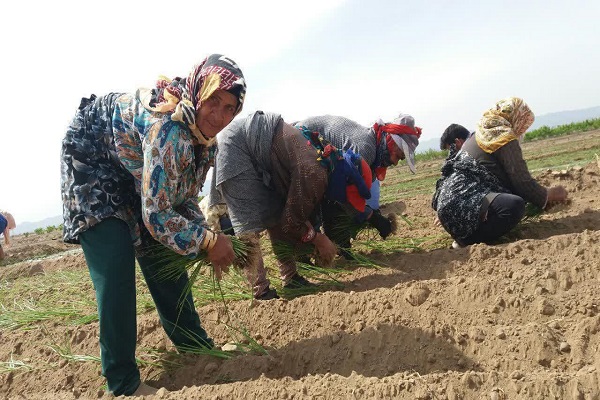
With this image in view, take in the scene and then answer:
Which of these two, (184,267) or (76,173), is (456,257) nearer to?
(184,267)

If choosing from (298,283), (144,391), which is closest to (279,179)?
(298,283)

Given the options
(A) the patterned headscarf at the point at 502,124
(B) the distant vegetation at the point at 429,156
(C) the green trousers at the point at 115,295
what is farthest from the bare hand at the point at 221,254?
(B) the distant vegetation at the point at 429,156

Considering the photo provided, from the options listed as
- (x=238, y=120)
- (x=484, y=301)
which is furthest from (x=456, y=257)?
(x=238, y=120)

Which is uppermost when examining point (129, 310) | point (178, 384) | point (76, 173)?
point (76, 173)

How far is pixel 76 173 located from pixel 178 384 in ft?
3.54

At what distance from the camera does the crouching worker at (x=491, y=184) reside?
11.0 feet

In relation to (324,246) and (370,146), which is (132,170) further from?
(370,146)

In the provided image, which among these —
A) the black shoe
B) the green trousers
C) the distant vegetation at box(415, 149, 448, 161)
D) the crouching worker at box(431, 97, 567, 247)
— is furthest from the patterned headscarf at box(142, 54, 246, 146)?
the distant vegetation at box(415, 149, 448, 161)

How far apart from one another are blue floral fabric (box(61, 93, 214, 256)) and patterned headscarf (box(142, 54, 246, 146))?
0.13 feet

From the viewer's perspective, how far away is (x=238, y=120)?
306 centimetres

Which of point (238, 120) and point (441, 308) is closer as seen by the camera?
point (441, 308)

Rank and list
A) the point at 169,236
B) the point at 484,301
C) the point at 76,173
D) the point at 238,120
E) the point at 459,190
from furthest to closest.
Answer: the point at 459,190 < the point at 238,120 < the point at 484,301 < the point at 76,173 < the point at 169,236

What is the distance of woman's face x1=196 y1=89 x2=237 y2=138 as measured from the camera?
76.2 inches

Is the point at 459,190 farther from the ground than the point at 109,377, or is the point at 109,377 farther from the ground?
the point at 459,190
